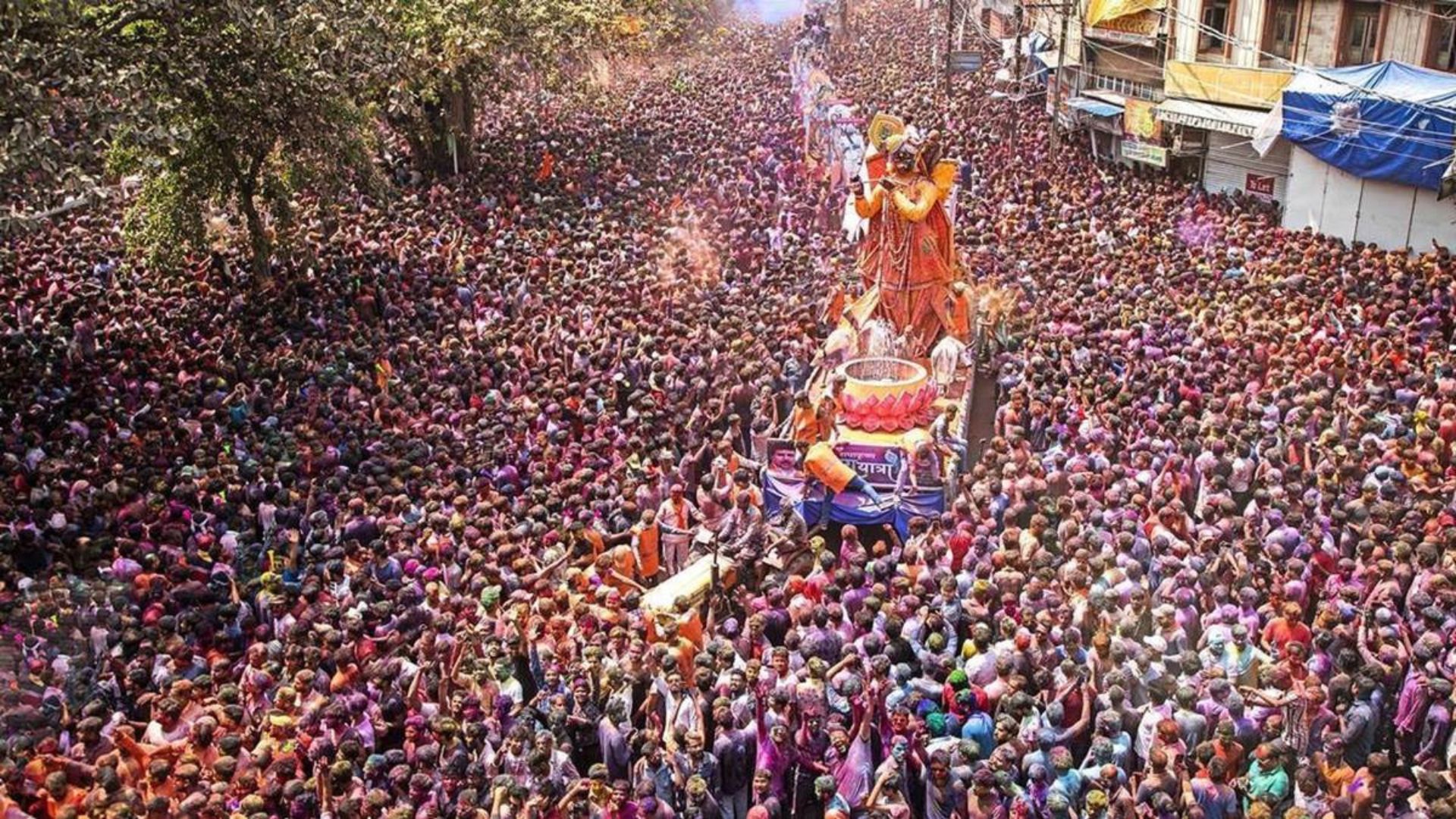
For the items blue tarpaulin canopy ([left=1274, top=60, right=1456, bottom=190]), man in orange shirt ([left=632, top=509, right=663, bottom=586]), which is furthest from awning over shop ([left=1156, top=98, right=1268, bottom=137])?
man in orange shirt ([left=632, top=509, right=663, bottom=586])

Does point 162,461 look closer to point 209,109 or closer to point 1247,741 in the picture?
point 209,109

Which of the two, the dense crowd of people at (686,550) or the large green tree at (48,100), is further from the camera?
the large green tree at (48,100)

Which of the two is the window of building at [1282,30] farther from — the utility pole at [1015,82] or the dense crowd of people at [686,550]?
the dense crowd of people at [686,550]

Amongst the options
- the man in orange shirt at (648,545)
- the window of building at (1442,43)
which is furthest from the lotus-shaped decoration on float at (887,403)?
the window of building at (1442,43)

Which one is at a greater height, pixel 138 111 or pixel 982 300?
pixel 138 111

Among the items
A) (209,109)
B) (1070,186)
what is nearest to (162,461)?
(209,109)

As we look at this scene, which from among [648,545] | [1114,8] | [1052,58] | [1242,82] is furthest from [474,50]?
[648,545]
